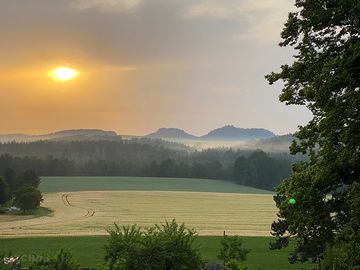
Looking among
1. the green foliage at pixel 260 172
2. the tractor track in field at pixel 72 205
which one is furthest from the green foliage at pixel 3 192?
the green foliage at pixel 260 172

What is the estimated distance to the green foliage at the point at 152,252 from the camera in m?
29.1

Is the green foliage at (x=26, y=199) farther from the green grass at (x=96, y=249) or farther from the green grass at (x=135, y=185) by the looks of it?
the green grass at (x=135, y=185)

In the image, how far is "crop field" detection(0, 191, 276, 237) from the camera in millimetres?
80750

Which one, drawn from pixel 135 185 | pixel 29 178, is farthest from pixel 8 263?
pixel 135 185

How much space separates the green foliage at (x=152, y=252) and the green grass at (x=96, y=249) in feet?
65.1

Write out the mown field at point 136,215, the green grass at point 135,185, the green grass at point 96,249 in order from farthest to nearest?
the green grass at point 135,185, the mown field at point 136,215, the green grass at point 96,249

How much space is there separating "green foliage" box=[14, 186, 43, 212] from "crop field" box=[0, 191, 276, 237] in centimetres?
633

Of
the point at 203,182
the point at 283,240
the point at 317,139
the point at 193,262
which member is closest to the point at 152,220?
the point at 283,240

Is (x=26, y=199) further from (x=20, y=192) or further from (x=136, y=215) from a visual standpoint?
(x=136, y=215)

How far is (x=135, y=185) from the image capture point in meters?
174

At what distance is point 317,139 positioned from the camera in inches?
734

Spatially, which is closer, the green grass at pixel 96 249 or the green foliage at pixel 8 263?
the green foliage at pixel 8 263

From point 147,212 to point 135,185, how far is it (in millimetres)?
70706

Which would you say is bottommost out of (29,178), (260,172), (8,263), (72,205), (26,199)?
(72,205)
